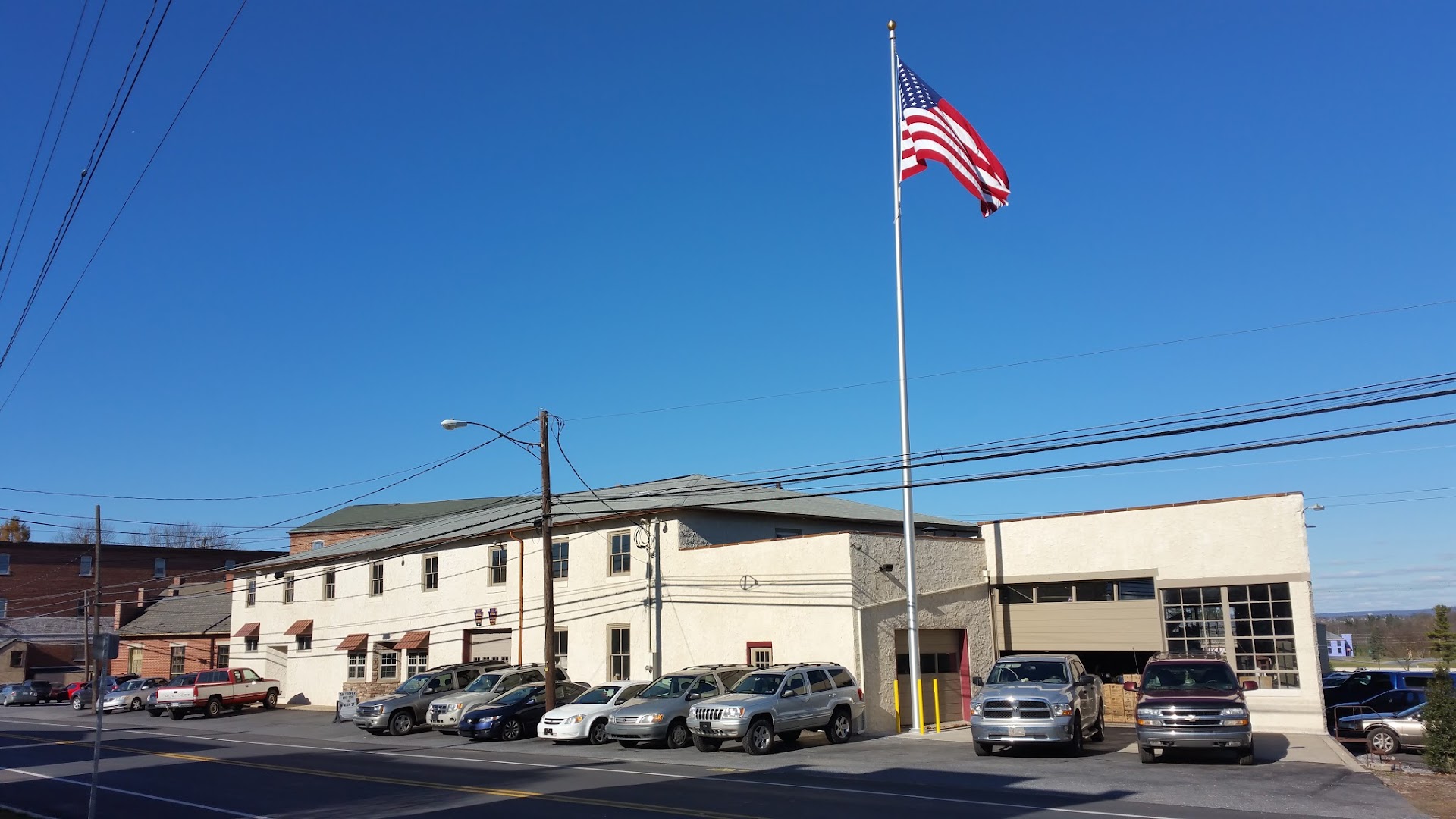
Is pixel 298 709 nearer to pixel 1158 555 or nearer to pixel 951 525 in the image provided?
pixel 951 525

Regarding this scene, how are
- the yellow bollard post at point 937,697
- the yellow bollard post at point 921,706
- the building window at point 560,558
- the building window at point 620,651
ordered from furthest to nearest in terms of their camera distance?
the building window at point 560,558, the building window at point 620,651, the yellow bollard post at point 937,697, the yellow bollard post at point 921,706

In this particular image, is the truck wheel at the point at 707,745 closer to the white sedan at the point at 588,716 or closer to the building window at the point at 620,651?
the white sedan at the point at 588,716

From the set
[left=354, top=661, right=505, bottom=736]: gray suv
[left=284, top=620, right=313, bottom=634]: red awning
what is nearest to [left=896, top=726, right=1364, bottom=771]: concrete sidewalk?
[left=354, top=661, right=505, bottom=736]: gray suv

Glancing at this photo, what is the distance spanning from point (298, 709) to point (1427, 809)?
42175mm

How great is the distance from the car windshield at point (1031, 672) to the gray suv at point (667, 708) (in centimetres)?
659

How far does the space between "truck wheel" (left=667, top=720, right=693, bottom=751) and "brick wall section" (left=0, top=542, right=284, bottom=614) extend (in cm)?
5953

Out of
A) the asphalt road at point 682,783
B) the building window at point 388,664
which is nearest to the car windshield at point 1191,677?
the asphalt road at point 682,783

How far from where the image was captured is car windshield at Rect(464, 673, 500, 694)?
30.1m

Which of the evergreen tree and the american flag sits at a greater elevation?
the american flag

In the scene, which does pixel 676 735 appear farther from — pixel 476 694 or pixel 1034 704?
pixel 476 694

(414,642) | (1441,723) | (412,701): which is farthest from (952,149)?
(414,642)

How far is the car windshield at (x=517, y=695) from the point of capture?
28.0 meters

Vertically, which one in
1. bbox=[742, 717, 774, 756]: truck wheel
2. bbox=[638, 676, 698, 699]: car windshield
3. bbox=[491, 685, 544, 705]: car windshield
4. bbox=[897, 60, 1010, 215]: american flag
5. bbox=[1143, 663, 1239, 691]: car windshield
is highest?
bbox=[897, 60, 1010, 215]: american flag

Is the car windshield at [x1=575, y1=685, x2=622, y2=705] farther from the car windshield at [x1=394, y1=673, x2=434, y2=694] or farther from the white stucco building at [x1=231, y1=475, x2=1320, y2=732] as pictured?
the car windshield at [x1=394, y1=673, x2=434, y2=694]
